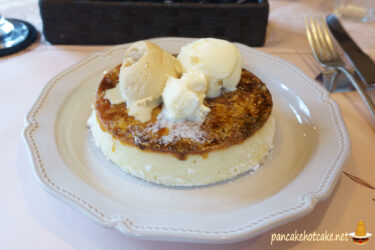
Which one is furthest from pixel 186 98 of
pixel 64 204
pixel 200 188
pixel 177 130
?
pixel 64 204

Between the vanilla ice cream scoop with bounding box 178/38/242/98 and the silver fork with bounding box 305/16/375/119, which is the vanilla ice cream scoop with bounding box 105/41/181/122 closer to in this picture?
the vanilla ice cream scoop with bounding box 178/38/242/98

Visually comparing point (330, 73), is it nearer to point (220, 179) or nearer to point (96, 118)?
point (220, 179)

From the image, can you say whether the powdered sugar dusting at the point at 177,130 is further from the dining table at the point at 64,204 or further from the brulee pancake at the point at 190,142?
the dining table at the point at 64,204

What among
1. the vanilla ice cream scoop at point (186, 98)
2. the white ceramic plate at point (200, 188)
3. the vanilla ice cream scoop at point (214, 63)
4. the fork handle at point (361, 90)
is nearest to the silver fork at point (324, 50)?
the fork handle at point (361, 90)

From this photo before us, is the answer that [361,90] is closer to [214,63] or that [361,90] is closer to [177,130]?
[214,63]

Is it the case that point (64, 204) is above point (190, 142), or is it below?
below

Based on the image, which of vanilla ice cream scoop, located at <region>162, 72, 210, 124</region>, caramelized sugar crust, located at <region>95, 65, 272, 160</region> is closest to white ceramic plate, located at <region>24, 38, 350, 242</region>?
caramelized sugar crust, located at <region>95, 65, 272, 160</region>

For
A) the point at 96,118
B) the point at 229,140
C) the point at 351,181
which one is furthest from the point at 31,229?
the point at 351,181
